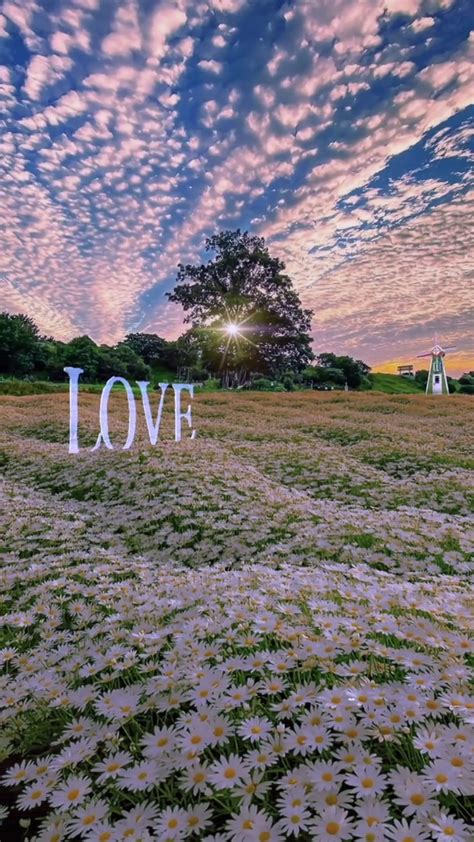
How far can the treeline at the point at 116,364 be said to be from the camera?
214 ft

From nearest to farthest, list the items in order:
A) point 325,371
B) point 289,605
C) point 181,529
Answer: point 289,605
point 181,529
point 325,371

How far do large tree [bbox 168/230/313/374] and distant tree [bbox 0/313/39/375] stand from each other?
23488mm

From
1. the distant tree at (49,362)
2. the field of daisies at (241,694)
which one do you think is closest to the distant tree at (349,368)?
the distant tree at (49,362)

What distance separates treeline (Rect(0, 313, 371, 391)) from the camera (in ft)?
214

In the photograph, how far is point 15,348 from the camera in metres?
65.2

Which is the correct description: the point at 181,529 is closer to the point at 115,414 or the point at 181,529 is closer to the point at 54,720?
the point at 54,720

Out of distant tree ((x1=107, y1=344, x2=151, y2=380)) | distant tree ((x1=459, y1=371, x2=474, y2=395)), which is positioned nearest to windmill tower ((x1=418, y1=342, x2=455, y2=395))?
distant tree ((x1=459, y1=371, x2=474, y2=395))

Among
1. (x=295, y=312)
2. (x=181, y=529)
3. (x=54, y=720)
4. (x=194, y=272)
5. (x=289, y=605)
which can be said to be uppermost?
(x=194, y=272)

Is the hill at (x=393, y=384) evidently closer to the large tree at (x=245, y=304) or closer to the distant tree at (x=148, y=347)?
the large tree at (x=245, y=304)

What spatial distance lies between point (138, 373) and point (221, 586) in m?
80.2

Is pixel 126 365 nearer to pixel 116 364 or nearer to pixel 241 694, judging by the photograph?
pixel 116 364

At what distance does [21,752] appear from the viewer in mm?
2320

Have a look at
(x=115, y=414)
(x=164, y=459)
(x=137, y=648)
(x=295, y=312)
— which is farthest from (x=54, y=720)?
(x=295, y=312)

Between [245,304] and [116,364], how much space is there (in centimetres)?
2365
